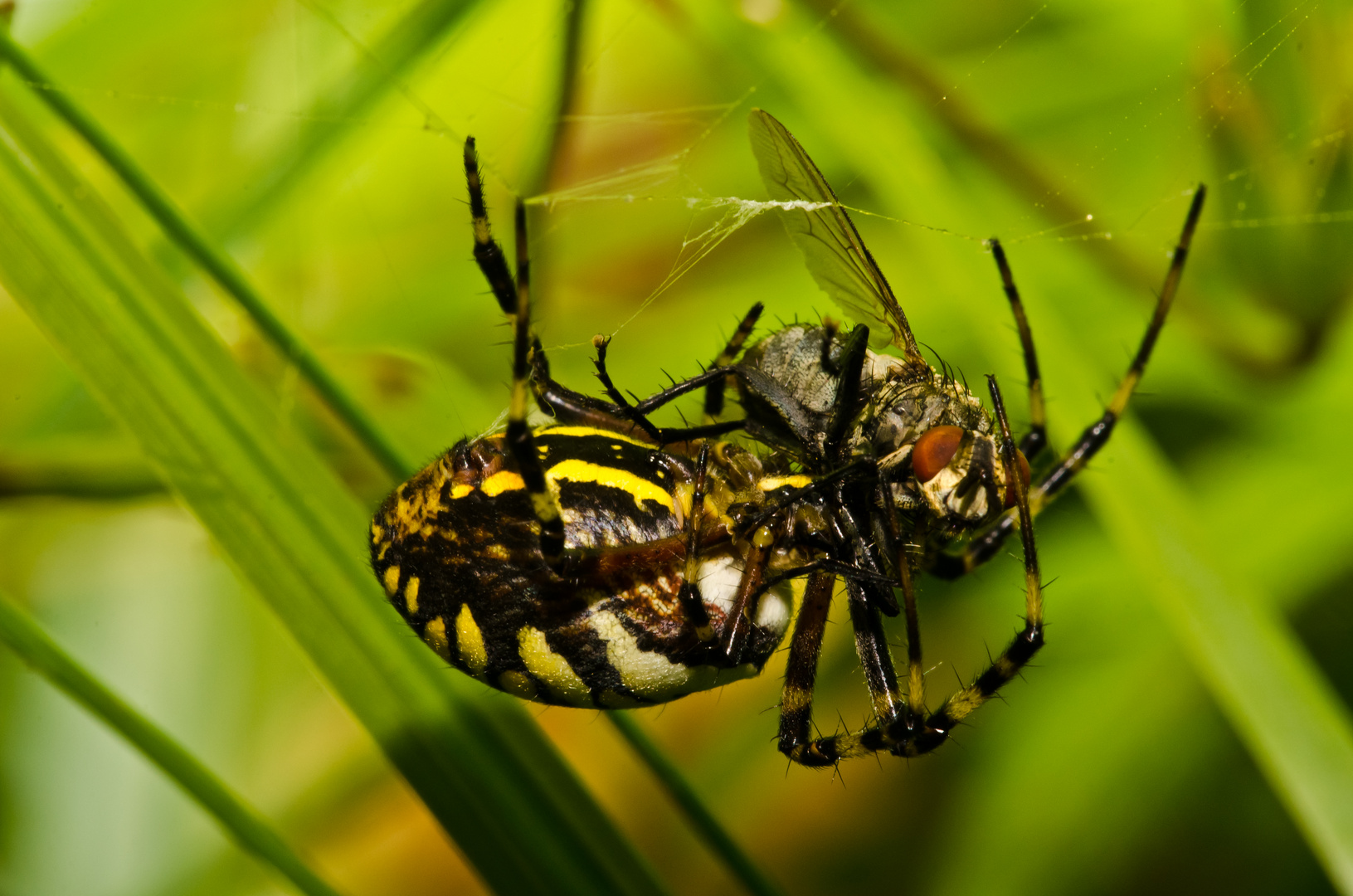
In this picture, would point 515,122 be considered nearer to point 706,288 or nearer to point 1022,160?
point 706,288

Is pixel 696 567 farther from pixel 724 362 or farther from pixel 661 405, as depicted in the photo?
pixel 724 362

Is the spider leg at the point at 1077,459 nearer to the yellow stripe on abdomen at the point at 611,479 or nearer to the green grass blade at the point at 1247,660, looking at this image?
the green grass blade at the point at 1247,660

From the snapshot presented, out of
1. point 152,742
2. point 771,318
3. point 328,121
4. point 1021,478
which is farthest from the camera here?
point 771,318

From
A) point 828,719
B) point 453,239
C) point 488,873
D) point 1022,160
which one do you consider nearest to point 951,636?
point 828,719

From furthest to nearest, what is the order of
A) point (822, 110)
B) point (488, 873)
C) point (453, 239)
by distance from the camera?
1. point (453, 239)
2. point (822, 110)
3. point (488, 873)

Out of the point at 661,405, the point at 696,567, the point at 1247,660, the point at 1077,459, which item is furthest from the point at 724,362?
the point at 1247,660

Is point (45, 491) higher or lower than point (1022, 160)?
higher

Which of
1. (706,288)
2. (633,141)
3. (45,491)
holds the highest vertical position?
(633,141)

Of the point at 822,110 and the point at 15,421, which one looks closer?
the point at 822,110
